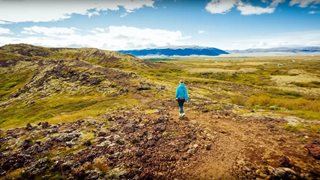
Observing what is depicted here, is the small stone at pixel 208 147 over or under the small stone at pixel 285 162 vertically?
under

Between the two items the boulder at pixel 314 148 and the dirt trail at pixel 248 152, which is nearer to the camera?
the dirt trail at pixel 248 152

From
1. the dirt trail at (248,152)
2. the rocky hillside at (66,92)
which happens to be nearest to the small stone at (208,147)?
the dirt trail at (248,152)

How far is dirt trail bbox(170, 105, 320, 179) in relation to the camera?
16.5 metres

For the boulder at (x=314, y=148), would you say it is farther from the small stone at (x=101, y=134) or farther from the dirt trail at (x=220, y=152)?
the small stone at (x=101, y=134)

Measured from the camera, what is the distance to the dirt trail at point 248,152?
54.0 ft

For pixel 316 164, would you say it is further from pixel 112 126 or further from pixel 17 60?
pixel 17 60

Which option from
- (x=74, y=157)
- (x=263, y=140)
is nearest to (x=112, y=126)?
(x=74, y=157)

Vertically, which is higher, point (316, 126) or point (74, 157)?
point (316, 126)

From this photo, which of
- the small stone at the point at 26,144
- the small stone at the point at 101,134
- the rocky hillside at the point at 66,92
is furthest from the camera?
the rocky hillside at the point at 66,92

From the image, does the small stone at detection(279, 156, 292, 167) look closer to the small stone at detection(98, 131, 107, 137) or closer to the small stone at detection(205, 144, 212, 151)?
the small stone at detection(205, 144, 212, 151)

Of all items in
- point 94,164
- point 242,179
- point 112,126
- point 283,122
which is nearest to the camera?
point 242,179

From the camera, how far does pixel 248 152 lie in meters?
19.0

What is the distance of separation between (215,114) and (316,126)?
36.9ft

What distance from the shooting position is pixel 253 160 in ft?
57.9
